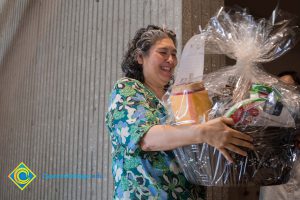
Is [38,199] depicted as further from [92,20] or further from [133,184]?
[133,184]

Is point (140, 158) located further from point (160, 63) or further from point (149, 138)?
point (160, 63)

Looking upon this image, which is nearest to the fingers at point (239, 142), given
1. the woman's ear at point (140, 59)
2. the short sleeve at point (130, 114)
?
the short sleeve at point (130, 114)

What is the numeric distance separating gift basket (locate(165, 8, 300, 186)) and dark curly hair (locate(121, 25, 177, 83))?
350mm

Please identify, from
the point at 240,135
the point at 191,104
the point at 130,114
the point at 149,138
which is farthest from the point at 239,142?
the point at 130,114

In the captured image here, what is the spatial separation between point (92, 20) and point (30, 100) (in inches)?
59.9

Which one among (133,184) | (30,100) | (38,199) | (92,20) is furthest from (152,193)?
(30,100)

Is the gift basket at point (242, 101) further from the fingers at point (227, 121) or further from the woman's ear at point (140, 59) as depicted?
the woman's ear at point (140, 59)

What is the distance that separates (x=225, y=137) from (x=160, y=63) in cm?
58

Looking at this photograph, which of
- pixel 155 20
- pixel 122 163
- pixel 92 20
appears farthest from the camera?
pixel 92 20

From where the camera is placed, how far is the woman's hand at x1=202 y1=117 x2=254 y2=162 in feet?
2.29

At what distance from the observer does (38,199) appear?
338 cm

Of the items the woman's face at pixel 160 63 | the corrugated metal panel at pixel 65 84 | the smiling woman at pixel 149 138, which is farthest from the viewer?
the corrugated metal panel at pixel 65 84

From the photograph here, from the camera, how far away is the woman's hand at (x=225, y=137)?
70cm

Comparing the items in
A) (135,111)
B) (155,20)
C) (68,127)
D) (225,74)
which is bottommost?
(68,127)
